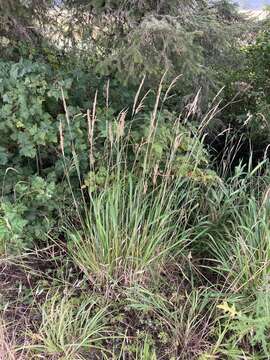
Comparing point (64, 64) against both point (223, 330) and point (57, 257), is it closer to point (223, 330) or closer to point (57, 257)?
point (57, 257)

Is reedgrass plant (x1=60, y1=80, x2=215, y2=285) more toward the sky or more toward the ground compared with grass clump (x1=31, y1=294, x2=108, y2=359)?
more toward the sky

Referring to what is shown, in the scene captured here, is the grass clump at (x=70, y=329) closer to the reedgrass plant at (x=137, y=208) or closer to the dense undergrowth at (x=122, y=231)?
the dense undergrowth at (x=122, y=231)

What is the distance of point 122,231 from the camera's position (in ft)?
7.77

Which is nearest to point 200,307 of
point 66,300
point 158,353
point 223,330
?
point 223,330

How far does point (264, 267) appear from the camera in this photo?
2.20 metres

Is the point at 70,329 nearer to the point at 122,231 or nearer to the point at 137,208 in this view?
the point at 122,231

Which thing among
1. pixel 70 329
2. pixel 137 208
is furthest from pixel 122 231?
pixel 70 329

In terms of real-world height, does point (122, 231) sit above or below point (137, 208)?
below

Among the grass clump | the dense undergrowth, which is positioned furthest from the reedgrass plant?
the grass clump

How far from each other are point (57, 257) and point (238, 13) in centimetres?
209

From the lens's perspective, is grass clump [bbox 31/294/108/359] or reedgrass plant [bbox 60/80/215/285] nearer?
grass clump [bbox 31/294/108/359]

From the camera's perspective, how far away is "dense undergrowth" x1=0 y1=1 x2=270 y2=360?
7.02 ft

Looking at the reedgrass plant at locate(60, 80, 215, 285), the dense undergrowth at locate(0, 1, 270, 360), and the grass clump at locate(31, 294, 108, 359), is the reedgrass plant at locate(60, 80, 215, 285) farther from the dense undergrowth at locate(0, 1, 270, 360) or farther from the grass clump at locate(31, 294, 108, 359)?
the grass clump at locate(31, 294, 108, 359)

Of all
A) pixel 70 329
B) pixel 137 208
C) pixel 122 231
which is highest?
pixel 137 208
